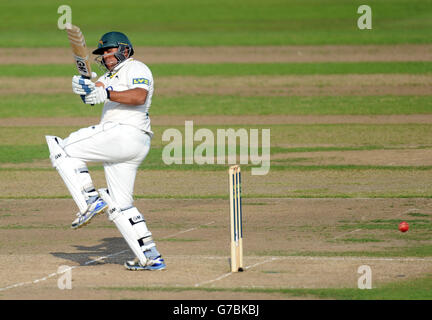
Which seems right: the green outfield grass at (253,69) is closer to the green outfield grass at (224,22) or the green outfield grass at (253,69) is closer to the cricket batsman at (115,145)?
the green outfield grass at (224,22)

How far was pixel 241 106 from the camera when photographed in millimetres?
28266

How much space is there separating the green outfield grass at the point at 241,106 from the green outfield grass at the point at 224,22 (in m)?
11.0

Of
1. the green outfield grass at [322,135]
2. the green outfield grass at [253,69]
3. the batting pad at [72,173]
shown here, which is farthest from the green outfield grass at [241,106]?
the batting pad at [72,173]

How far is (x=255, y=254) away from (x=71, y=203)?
544cm

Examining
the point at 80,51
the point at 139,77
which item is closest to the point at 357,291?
the point at 139,77

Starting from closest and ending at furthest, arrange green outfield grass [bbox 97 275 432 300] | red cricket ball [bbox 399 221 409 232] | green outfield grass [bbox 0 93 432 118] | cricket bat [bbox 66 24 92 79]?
1. green outfield grass [bbox 97 275 432 300]
2. cricket bat [bbox 66 24 92 79]
3. red cricket ball [bbox 399 221 409 232]
4. green outfield grass [bbox 0 93 432 118]

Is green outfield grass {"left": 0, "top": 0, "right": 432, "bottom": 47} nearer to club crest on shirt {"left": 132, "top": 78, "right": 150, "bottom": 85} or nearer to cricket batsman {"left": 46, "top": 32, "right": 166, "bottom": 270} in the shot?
cricket batsman {"left": 46, "top": 32, "right": 166, "bottom": 270}

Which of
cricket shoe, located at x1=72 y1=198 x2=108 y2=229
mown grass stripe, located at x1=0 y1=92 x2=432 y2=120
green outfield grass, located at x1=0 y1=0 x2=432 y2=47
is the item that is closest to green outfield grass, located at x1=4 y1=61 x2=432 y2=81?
mown grass stripe, located at x1=0 y1=92 x2=432 y2=120

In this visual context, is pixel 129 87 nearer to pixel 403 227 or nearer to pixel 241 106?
pixel 403 227

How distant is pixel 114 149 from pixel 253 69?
24597 millimetres

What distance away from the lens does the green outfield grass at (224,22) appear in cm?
4106

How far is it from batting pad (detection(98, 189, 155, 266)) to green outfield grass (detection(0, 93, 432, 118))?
1763 centimetres

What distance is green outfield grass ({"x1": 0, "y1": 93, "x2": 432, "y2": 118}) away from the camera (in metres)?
27.2

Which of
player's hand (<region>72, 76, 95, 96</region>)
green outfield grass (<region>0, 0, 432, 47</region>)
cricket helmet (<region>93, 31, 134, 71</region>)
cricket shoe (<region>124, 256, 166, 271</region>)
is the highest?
green outfield grass (<region>0, 0, 432, 47</region>)
